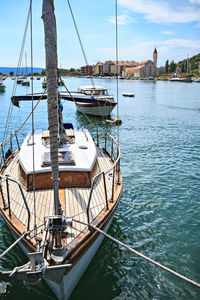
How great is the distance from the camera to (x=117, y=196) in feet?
29.8

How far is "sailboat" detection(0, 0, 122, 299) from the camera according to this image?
5414 millimetres

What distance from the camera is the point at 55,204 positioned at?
241 inches

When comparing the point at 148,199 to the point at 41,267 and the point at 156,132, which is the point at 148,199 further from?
the point at 156,132

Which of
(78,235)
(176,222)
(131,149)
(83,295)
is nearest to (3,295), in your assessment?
(83,295)

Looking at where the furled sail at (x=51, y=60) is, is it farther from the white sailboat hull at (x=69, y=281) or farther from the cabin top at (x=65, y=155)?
the cabin top at (x=65, y=155)

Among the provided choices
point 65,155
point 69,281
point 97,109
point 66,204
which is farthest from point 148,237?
point 97,109

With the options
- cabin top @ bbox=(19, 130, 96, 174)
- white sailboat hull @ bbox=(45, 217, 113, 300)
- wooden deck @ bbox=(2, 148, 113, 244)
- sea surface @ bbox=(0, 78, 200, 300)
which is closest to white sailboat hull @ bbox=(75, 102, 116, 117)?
sea surface @ bbox=(0, 78, 200, 300)

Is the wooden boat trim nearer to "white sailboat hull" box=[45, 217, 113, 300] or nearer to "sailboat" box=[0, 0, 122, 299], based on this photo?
"sailboat" box=[0, 0, 122, 299]

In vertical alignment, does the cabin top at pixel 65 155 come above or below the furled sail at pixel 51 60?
below

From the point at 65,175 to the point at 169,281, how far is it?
497 centimetres

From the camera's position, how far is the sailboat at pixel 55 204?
5414 millimetres

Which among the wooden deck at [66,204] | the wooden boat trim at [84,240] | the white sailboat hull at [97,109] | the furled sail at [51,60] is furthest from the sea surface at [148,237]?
the white sailboat hull at [97,109]

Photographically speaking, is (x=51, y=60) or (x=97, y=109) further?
(x=97, y=109)

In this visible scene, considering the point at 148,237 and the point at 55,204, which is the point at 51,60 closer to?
the point at 55,204
